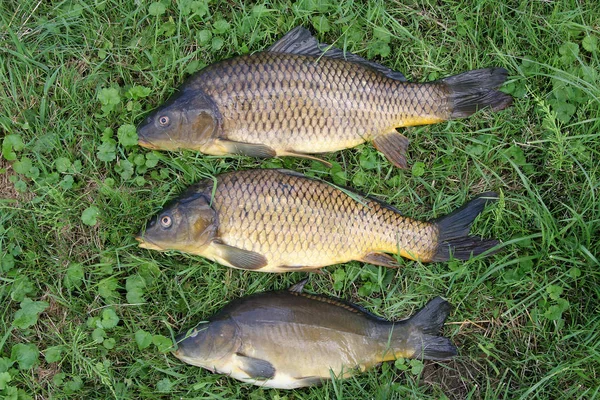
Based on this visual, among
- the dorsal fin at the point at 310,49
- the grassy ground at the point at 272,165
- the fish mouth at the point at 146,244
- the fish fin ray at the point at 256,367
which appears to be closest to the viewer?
the fish fin ray at the point at 256,367

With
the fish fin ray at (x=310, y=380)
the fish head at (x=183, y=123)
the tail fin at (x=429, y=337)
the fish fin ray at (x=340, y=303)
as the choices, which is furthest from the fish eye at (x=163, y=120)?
the tail fin at (x=429, y=337)

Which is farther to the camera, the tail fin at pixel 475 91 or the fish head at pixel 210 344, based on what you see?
the tail fin at pixel 475 91

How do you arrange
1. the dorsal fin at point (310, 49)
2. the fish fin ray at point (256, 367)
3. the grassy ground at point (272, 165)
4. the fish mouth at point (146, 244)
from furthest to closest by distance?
the dorsal fin at point (310, 49), the grassy ground at point (272, 165), the fish mouth at point (146, 244), the fish fin ray at point (256, 367)

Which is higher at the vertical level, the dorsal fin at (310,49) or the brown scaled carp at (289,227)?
the dorsal fin at (310,49)

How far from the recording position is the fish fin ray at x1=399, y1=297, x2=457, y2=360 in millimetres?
3521

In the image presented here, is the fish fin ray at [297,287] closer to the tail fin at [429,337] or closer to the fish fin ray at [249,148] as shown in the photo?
the tail fin at [429,337]

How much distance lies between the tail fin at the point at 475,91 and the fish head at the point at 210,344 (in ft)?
6.21

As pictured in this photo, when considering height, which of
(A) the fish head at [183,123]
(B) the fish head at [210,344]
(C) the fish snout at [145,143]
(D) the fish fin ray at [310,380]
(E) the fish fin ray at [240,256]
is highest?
(A) the fish head at [183,123]

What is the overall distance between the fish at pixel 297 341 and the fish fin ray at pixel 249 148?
83cm

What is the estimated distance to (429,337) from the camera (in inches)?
139

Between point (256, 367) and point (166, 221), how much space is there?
0.97 m

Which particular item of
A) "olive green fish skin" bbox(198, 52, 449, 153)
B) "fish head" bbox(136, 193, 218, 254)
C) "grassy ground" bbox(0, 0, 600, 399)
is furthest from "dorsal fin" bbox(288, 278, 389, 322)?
"olive green fish skin" bbox(198, 52, 449, 153)

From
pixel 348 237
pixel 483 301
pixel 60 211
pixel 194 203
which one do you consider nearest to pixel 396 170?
pixel 348 237

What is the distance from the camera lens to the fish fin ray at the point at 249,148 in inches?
139
